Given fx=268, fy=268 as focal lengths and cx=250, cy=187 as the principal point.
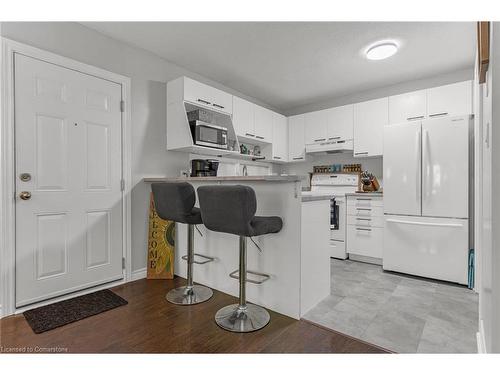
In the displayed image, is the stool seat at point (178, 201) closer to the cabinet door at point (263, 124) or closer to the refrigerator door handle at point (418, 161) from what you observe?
the cabinet door at point (263, 124)

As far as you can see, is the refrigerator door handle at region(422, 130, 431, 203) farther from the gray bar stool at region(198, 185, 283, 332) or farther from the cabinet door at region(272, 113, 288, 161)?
the cabinet door at region(272, 113, 288, 161)

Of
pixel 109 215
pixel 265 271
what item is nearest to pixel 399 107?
pixel 265 271

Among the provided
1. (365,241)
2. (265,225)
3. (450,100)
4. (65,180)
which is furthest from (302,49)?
(65,180)

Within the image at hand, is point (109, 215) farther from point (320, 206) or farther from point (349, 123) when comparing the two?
point (349, 123)

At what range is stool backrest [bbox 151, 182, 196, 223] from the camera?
2.13m

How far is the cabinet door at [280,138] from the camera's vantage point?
4527mm

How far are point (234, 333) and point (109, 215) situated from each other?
1.72 meters

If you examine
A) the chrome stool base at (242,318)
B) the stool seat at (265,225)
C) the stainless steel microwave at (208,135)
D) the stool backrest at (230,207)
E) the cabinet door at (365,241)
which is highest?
the stainless steel microwave at (208,135)

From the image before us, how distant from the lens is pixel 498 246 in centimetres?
90

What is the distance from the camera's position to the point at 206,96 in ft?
10.6

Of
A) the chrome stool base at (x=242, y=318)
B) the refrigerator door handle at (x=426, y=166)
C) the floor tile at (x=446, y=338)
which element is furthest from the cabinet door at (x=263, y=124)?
the floor tile at (x=446, y=338)

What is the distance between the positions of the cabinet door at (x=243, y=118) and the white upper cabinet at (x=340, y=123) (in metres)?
1.27

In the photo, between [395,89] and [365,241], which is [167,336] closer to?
[365,241]

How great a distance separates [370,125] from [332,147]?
63 centimetres
